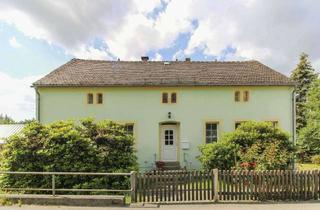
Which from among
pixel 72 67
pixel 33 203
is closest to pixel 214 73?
pixel 72 67

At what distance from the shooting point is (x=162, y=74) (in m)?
20.1

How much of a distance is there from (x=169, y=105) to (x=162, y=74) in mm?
2168

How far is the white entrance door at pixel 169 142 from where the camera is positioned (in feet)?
63.6

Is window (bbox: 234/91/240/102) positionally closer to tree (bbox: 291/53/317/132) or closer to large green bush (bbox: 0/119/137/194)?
large green bush (bbox: 0/119/137/194)

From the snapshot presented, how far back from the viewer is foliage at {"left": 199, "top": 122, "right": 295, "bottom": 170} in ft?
47.7

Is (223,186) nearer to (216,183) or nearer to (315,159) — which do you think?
(216,183)

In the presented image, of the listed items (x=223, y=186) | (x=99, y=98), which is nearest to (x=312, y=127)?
(x=99, y=98)

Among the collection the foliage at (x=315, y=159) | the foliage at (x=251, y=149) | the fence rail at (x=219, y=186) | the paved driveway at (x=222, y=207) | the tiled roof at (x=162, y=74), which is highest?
the tiled roof at (x=162, y=74)

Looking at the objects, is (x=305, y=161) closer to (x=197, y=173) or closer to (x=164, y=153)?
(x=164, y=153)

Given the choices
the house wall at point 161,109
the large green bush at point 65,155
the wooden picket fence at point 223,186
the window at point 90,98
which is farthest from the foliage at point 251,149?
the window at point 90,98

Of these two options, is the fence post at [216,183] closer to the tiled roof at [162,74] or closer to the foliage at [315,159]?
the tiled roof at [162,74]

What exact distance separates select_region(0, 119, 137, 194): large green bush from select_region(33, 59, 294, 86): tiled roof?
6.16m

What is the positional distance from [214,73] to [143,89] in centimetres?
472

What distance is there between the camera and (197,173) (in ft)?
35.0
